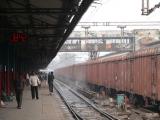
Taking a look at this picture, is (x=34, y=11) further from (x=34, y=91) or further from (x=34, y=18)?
(x=34, y=91)

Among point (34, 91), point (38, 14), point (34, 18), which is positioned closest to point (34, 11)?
point (38, 14)

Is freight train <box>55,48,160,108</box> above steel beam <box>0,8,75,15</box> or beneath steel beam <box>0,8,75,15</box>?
beneath

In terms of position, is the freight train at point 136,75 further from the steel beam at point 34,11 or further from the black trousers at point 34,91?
the steel beam at point 34,11

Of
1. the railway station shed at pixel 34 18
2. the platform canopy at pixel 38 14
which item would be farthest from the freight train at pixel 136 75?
the platform canopy at pixel 38 14

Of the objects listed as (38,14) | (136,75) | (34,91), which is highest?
(38,14)

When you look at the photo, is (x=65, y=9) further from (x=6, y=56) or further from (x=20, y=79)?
(x=6, y=56)

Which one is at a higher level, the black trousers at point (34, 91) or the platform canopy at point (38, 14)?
the platform canopy at point (38, 14)

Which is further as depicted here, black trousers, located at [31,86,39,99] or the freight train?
black trousers, located at [31,86,39,99]

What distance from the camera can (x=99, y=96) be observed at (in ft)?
111

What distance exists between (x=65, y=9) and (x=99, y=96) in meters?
19.4

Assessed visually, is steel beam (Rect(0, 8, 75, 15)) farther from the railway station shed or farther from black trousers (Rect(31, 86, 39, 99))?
black trousers (Rect(31, 86, 39, 99))

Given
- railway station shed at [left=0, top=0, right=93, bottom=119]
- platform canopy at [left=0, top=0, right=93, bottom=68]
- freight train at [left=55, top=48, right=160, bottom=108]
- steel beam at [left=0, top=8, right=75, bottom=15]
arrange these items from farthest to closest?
1. freight train at [left=55, top=48, right=160, bottom=108]
2. steel beam at [left=0, top=8, right=75, bottom=15]
3. railway station shed at [left=0, top=0, right=93, bottom=119]
4. platform canopy at [left=0, top=0, right=93, bottom=68]

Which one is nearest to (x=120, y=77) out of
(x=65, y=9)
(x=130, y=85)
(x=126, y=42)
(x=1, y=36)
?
→ (x=130, y=85)

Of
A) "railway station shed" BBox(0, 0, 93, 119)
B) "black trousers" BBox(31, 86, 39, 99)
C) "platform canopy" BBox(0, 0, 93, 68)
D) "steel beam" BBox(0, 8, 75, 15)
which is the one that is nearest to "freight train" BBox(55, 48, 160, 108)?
"railway station shed" BBox(0, 0, 93, 119)
